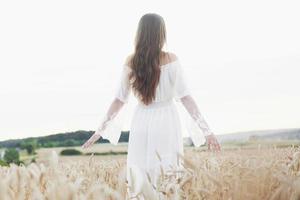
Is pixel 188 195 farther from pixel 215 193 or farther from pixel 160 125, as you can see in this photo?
pixel 160 125

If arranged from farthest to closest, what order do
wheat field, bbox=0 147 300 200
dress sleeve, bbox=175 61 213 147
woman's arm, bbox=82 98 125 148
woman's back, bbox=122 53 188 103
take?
1. woman's arm, bbox=82 98 125 148
2. dress sleeve, bbox=175 61 213 147
3. woman's back, bbox=122 53 188 103
4. wheat field, bbox=0 147 300 200

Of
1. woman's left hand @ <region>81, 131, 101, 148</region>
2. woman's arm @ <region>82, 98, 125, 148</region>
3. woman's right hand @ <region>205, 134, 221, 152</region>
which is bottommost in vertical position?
woman's right hand @ <region>205, 134, 221, 152</region>

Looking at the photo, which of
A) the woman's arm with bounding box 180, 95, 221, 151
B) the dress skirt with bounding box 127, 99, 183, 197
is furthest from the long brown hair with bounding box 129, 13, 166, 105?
the woman's arm with bounding box 180, 95, 221, 151

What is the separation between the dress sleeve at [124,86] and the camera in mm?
5609

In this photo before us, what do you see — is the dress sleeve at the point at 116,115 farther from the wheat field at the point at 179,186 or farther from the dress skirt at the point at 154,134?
the wheat field at the point at 179,186

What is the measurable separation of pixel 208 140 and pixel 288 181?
3616mm

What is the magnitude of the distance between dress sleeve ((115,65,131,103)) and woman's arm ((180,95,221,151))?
0.51 meters

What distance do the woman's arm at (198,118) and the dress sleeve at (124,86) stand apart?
51 centimetres

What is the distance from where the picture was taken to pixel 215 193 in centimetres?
243

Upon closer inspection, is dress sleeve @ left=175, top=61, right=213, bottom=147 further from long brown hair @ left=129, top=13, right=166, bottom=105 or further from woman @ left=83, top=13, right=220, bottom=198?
long brown hair @ left=129, top=13, right=166, bottom=105

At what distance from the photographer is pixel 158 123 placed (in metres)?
5.50

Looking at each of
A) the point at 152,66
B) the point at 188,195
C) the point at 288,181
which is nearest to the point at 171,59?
the point at 152,66

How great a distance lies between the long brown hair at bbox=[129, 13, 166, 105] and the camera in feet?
17.6

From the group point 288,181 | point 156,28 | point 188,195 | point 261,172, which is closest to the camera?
point 288,181
